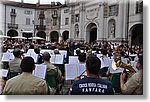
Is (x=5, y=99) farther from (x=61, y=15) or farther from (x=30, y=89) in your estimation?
(x=61, y=15)

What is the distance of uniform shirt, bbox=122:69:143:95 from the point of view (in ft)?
7.11

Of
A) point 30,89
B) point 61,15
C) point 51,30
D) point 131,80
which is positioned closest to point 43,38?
point 51,30

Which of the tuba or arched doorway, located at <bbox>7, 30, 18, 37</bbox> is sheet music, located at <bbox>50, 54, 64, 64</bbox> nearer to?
arched doorway, located at <bbox>7, 30, 18, 37</bbox>

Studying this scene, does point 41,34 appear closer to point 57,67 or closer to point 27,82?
point 57,67

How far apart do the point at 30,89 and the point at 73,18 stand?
38.7 inches

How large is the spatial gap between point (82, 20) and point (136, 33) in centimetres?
58

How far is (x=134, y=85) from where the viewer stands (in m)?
2.17

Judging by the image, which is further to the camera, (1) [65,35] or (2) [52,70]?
(1) [65,35]

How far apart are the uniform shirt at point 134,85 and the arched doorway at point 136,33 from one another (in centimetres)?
30

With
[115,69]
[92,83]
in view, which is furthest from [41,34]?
[92,83]

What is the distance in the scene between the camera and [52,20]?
2543 mm

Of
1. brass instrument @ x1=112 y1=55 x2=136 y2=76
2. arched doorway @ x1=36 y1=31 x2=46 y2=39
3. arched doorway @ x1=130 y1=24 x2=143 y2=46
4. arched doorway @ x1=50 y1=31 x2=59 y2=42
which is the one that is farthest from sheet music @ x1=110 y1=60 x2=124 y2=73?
arched doorway @ x1=36 y1=31 x2=46 y2=39

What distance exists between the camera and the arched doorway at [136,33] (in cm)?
254

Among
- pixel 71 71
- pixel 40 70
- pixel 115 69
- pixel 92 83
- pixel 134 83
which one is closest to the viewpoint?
pixel 92 83
